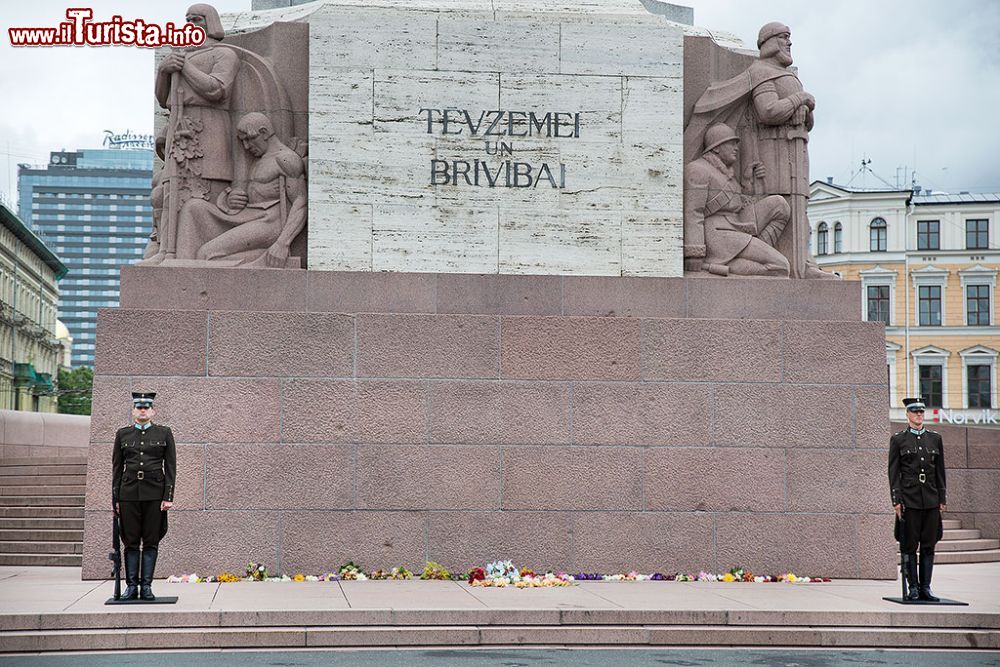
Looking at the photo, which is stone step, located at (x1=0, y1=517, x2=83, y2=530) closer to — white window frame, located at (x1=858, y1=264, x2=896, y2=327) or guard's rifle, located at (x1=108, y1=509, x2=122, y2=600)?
guard's rifle, located at (x1=108, y1=509, x2=122, y2=600)

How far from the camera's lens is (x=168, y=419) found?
13883mm

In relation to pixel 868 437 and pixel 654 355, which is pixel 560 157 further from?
pixel 868 437

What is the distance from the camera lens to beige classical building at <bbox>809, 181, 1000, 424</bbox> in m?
68.5

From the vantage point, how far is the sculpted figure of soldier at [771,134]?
15.4 m

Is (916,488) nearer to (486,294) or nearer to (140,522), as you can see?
(486,294)

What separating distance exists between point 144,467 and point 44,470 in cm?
1091

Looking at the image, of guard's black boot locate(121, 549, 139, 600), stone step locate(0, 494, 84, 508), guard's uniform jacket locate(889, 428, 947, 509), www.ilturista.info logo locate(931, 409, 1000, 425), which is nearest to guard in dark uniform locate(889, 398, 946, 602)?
guard's uniform jacket locate(889, 428, 947, 509)

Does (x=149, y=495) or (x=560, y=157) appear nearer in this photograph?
(x=149, y=495)

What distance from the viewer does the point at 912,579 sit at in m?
12.7

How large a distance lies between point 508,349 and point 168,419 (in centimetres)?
335

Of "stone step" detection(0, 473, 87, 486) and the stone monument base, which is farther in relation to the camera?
"stone step" detection(0, 473, 87, 486)

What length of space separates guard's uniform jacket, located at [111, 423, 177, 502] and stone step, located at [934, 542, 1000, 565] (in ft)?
31.8

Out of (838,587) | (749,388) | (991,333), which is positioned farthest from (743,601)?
(991,333)

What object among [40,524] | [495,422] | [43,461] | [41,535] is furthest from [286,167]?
[43,461]
